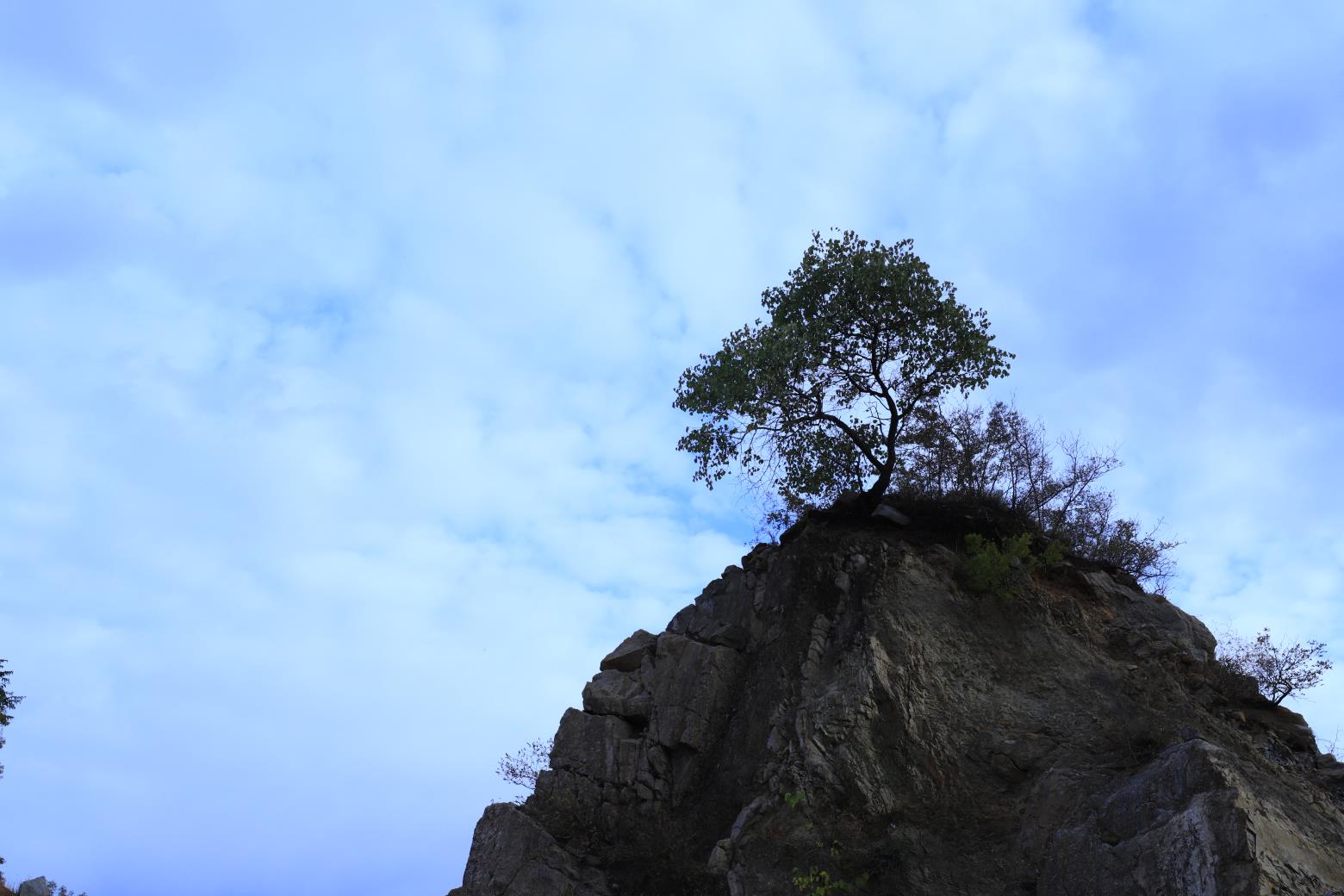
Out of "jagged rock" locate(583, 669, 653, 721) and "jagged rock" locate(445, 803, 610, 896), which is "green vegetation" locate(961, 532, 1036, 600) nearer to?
"jagged rock" locate(583, 669, 653, 721)

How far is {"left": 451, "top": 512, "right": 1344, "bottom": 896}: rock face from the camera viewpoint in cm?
1716

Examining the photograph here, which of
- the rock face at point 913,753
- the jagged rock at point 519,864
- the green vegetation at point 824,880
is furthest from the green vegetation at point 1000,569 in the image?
the jagged rock at point 519,864

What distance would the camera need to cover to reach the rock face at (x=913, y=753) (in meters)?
17.2

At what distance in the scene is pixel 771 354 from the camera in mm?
26922

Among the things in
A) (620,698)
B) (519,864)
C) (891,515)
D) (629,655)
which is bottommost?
(519,864)

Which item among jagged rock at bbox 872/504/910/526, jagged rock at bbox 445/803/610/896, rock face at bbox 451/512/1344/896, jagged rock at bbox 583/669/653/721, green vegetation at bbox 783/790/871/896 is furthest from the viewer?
jagged rock at bbox 872/504/910/526

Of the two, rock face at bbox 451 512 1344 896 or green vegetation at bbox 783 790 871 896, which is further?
green vegetation at bbox 783 790 871 896

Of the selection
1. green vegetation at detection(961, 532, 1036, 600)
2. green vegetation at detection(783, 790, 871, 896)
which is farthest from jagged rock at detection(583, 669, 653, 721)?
green vegetation at detection(961, 532, 1036, 600)

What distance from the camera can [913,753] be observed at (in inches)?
841

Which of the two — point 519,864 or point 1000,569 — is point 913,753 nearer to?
point 1000,569

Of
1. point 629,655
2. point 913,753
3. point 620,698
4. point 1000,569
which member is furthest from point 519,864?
point 1000,569

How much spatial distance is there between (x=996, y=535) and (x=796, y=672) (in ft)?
22.6

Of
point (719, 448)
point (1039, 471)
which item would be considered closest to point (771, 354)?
point (719, 448)

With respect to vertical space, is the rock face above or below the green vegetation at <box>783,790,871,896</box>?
above
